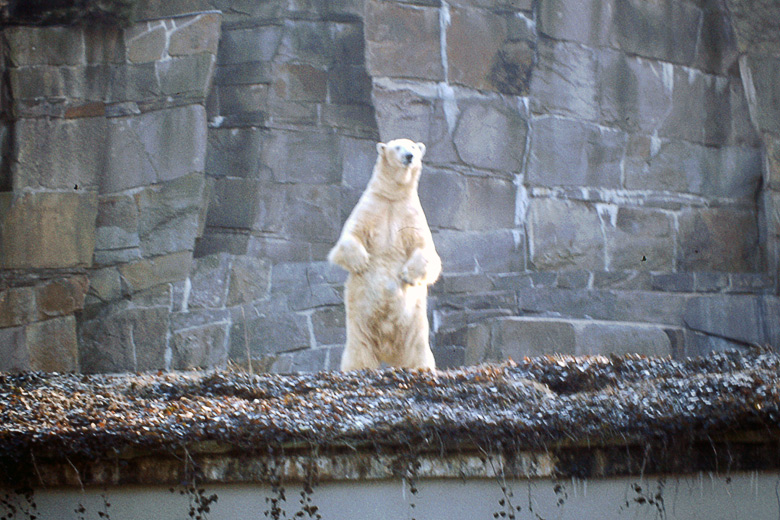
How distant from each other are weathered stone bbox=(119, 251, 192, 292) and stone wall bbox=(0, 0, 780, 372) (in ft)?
0.07

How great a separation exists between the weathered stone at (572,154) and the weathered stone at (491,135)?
0.49ft

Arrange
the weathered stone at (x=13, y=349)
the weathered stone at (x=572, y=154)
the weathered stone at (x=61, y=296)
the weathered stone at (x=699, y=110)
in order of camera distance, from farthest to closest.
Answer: the weathered stone at (x=699, y=110) < the weathered stone at (x=572, y=154) < the weathered stone at (x=61, y=296) < the weathered stone at (x=13, y=349)

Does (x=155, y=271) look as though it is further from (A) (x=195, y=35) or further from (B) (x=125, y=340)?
(A) (x=195, y=35)

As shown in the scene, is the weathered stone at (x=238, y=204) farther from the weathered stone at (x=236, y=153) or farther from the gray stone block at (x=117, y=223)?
the gray stone block at (x=117, y=223)

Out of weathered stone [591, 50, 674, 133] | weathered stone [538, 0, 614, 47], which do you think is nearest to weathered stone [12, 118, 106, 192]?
weathered stone [538, 0, 614, 47]

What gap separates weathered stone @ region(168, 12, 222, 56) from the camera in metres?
8.48

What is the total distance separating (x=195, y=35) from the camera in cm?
849

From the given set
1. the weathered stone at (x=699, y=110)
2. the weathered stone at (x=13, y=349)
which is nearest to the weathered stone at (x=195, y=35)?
the weathered stone at (x=13, y=349)

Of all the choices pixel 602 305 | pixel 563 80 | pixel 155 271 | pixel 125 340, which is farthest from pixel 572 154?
pixel 125 340

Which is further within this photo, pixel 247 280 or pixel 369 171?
pixel 369 171

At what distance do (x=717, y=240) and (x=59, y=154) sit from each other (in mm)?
6266

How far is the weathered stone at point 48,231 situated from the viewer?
806cm

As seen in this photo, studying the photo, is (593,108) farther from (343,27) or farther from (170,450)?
(170,450)

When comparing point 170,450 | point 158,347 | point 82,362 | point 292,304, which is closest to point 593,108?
point 292,304
